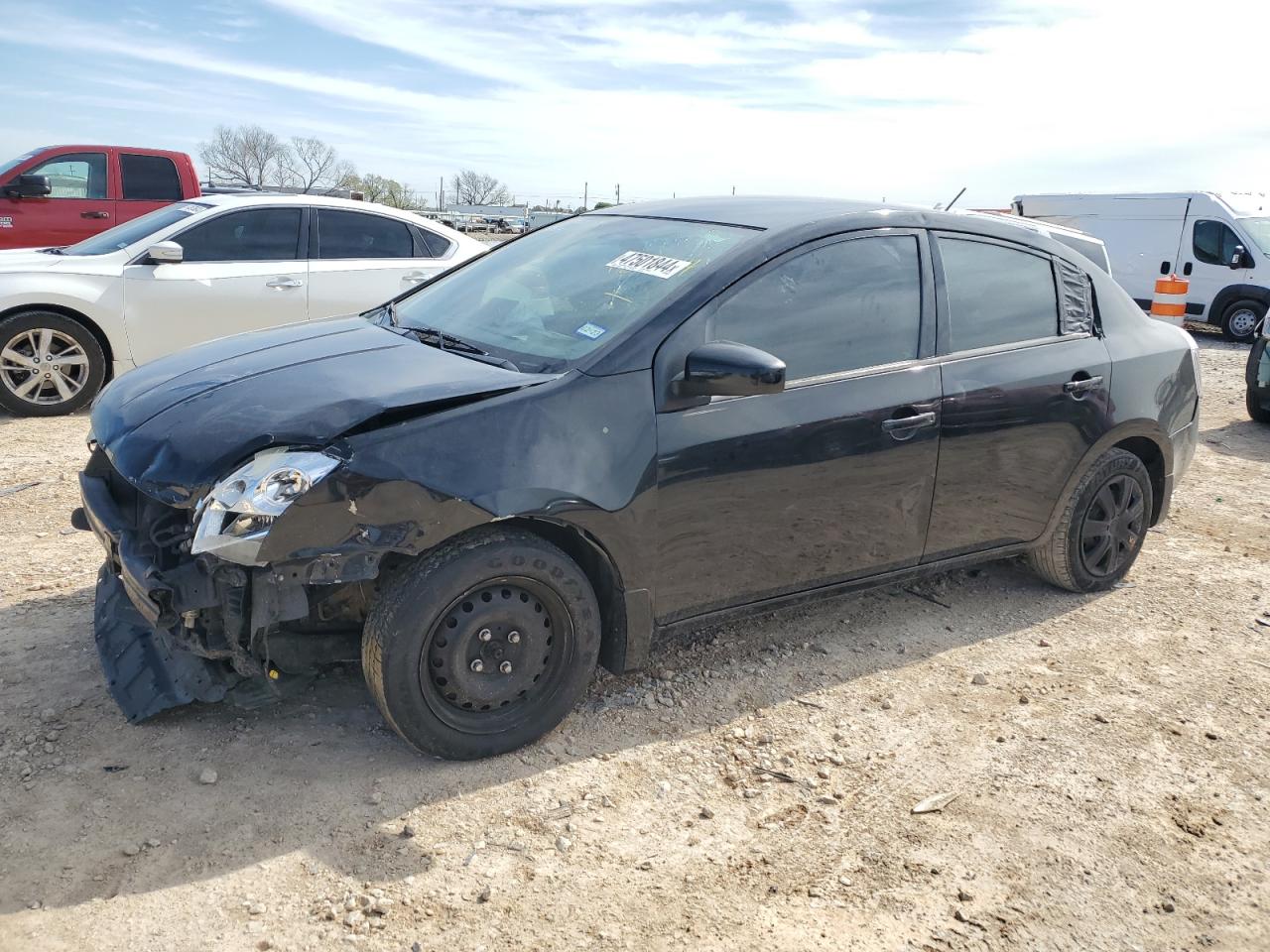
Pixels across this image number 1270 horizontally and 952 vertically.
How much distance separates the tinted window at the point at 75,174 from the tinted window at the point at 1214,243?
1523 centimetres

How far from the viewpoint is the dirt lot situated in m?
2.58

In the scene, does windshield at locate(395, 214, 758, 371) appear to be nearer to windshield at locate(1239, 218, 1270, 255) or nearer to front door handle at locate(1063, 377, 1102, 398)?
front door handle at locate(1063, 377, 1102, 398)

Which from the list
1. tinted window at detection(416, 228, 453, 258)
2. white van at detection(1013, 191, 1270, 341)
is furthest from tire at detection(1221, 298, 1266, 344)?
tinted window at detection(416, 228, 453, 258)

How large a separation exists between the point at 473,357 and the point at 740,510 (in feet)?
3.33

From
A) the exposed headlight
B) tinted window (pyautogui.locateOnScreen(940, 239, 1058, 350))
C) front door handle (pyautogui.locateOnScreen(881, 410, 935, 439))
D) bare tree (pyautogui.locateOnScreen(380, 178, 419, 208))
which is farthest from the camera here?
bare tree (pyautogui.locateOnScreen(380, 178, 419, 208))

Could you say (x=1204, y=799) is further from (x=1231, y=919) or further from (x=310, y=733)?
(x=310, y=733)

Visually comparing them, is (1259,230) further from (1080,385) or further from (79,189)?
(79,189)

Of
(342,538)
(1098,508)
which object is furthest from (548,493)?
(1098,508)

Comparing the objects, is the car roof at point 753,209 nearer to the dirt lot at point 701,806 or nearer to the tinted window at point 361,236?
the dirt lot at point 701,806

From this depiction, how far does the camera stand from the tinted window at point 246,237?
780cm

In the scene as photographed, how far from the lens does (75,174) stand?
10.4 meters

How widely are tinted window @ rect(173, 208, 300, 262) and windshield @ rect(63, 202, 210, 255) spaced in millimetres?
216

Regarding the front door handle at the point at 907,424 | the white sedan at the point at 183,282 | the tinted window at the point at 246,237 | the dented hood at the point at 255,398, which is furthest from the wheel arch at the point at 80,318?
the front door handle at the point at 907,424

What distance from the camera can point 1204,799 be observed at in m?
3.25
